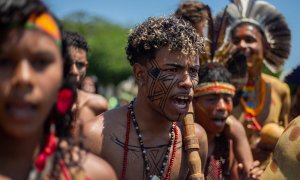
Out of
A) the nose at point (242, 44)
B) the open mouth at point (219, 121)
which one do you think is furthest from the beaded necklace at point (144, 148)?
the nose at point (242, 44)

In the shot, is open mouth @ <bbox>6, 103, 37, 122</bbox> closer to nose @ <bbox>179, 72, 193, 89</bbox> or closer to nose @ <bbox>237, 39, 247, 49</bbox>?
nose @ <bbox>179, 72, 193, 89</bbox>

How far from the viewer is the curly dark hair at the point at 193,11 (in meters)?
6.05

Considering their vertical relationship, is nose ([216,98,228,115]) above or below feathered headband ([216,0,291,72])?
below

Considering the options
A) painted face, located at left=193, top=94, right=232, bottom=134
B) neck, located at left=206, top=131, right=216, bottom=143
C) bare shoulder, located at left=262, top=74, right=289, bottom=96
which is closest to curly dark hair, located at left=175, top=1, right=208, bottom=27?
painted face, located at left=193, top=94, right=232, bottom=134

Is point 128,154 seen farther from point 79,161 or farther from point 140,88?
point 79,161

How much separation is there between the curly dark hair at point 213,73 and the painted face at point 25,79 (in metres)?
3.64

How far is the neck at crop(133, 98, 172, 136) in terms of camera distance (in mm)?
4133

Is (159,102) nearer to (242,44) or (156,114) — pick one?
(156,114)

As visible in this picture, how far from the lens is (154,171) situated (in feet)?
13.4

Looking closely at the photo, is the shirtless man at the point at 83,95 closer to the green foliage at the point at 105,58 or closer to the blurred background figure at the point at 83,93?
the blurred background figure at the point at 83,93

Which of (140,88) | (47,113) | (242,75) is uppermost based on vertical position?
(242,75)

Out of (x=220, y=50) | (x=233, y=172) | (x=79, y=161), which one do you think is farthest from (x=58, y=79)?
(x=220, y=50)

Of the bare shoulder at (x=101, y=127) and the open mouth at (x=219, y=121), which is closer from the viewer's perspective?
the bare shoulder at (x=101, y=127)

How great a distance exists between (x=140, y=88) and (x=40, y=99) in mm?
2118
